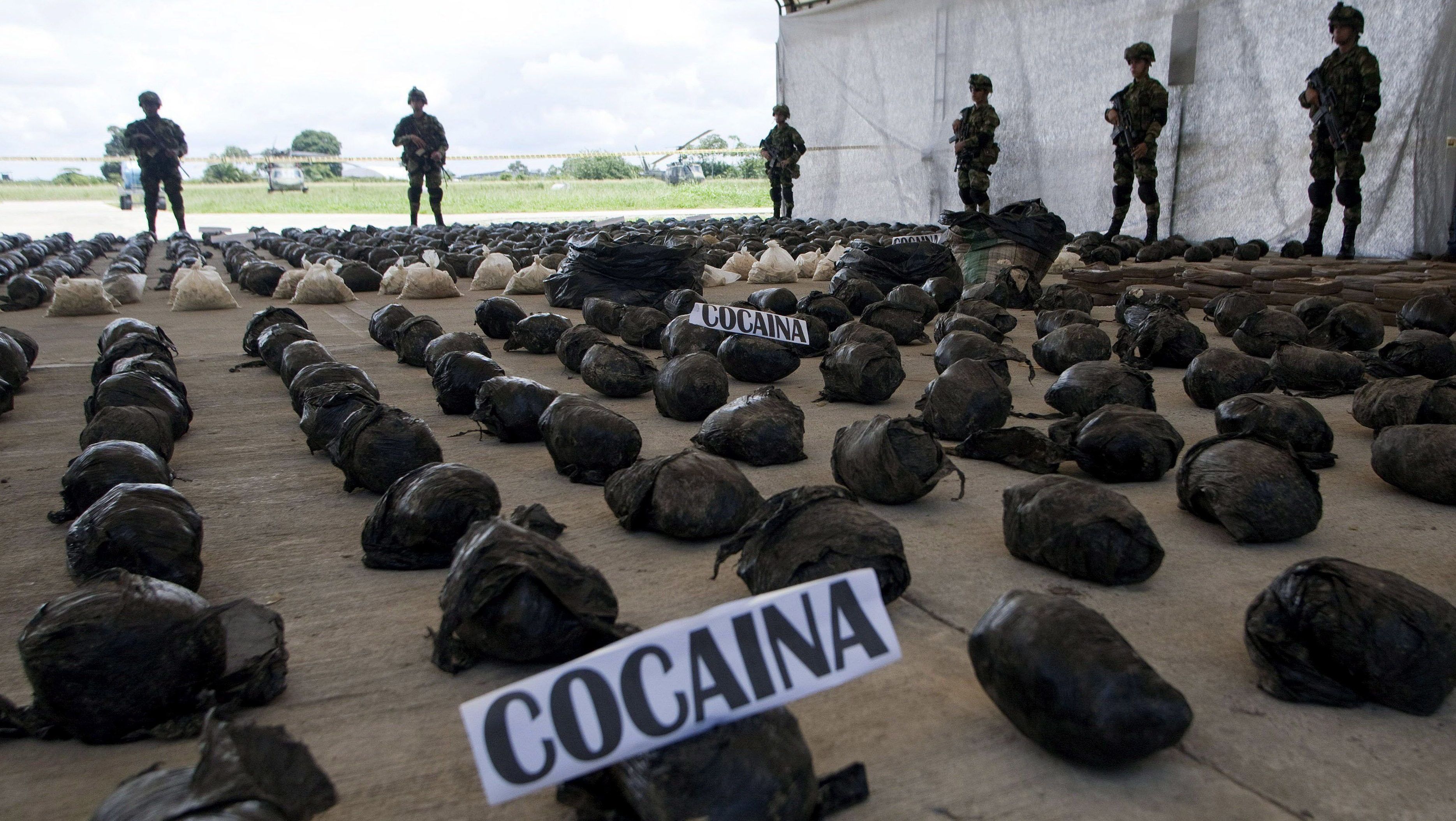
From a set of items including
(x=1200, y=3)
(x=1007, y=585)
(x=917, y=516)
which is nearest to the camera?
(x=1007, y=585)

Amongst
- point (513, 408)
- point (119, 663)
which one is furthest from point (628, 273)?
point (119, 663)

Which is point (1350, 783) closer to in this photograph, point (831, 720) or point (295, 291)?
point (831, 720)

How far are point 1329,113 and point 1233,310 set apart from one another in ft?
15.2

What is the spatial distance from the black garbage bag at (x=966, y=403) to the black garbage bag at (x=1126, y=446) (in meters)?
0.42

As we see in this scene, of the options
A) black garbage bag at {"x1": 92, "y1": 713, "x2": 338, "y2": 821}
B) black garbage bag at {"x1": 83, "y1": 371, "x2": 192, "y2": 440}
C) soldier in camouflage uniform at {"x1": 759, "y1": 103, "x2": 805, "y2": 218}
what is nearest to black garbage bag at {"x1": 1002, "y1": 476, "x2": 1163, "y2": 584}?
black garbage bag at {"x1": 92, "y1": 713, "x2": 338, "y2": 821}

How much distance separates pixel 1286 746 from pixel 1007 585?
704mm

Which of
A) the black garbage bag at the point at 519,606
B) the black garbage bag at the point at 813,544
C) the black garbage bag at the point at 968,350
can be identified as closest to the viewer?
the black garbage bag at the point at 519,606

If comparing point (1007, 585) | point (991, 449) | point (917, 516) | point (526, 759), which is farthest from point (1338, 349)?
point (526, 759)

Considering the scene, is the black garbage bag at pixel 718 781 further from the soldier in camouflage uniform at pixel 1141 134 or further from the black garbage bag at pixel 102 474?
the soldier in camouflage uniform at pixel 1141 134

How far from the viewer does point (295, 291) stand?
8750mm

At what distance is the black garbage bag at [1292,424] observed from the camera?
3127 mm

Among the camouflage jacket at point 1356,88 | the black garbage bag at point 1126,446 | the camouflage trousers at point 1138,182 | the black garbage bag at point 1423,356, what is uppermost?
the camouflage jacket at point 1356,88

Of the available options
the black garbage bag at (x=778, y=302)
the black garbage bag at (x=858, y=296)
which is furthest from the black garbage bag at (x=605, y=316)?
the black garbage bag at (x=858, y=296)

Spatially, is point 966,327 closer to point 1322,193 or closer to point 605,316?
point 605,316
